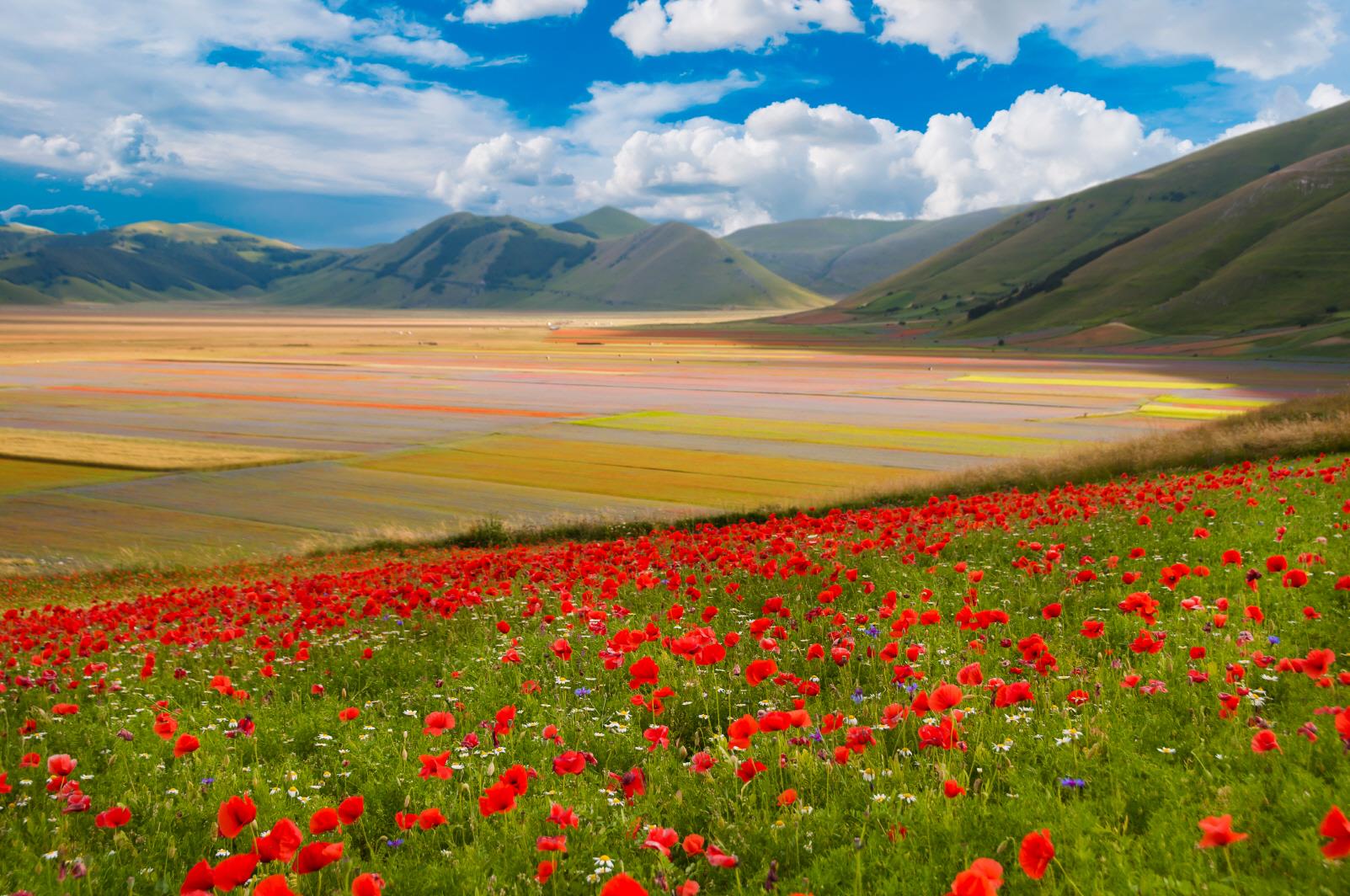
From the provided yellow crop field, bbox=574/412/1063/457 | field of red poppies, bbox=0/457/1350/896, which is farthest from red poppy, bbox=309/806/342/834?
yellow crop field, bbox=574/412/1063/457

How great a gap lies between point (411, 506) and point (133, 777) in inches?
1015

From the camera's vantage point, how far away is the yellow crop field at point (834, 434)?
146ft

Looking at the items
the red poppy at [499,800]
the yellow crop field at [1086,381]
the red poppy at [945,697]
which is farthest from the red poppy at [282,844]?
the yellow crop field at [1086,381]

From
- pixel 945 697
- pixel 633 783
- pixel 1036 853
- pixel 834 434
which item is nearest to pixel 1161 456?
pixel 834 434

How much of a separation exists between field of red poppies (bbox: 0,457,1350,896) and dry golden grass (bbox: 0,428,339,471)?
31.6 m

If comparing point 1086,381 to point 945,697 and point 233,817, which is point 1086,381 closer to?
point 945,697

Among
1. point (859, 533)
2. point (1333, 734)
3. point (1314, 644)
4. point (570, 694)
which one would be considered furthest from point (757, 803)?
point (859, 533)

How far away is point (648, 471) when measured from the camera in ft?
129

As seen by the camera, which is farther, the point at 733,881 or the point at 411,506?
the point at 411,506

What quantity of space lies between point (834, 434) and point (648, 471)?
15.5 m

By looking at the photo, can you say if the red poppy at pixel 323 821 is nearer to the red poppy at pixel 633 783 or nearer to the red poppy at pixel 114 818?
the red poppy at pixel 114 818

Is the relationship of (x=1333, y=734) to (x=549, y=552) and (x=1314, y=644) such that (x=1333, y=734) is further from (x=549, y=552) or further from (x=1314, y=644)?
(x=549, y=552)

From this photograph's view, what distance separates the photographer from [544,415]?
203ft

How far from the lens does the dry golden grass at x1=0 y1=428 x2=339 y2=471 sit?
41.4 meters
